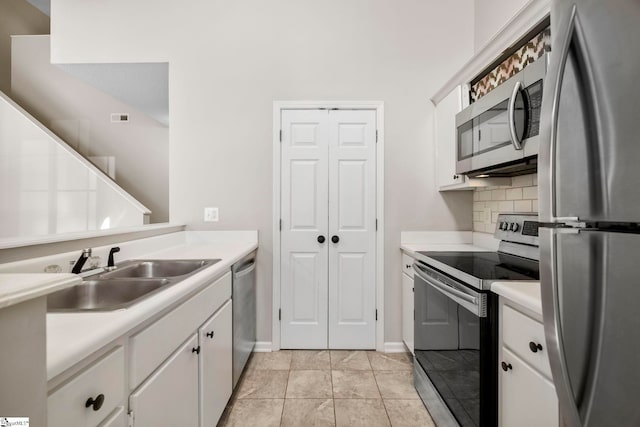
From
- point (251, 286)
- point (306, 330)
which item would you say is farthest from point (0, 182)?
point (306, 330)

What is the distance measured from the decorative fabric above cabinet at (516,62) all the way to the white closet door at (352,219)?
879mm

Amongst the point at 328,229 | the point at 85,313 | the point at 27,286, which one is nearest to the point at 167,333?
the point at 85,313

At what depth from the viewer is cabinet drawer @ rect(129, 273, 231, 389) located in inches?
35.6

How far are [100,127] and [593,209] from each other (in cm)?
324

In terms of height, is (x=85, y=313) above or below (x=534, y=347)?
above

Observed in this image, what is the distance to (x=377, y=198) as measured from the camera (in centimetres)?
265

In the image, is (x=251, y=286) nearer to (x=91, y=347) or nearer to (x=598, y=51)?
(x=91, y=347)

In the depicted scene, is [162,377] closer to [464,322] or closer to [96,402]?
[96,402]

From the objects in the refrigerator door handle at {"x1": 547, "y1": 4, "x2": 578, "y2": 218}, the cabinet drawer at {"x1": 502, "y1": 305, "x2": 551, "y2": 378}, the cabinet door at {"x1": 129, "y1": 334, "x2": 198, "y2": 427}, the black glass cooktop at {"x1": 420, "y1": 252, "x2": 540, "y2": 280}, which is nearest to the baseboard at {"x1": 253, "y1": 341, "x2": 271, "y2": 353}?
the cabinet door at {"x1": 129, "y1": 334, "x2": 198, "y2": 427}

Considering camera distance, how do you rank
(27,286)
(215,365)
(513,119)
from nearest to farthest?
(27,286) < (513,119) < (215,365)

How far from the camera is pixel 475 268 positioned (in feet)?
5.05

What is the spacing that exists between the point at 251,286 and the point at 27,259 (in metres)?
1.43

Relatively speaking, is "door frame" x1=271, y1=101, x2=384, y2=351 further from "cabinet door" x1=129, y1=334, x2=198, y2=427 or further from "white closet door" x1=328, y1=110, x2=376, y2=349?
"cabinet door" x1=129, y1=334, x2=198, y2=427

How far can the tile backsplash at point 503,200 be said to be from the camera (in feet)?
6.43
